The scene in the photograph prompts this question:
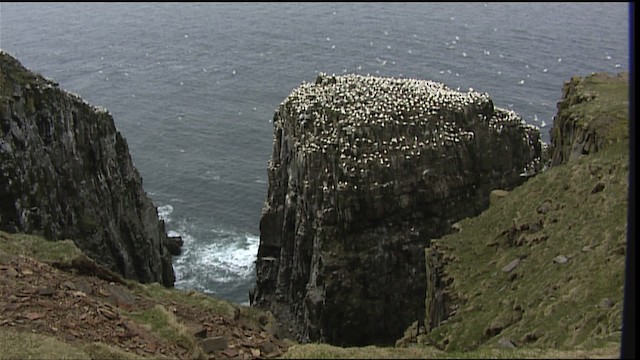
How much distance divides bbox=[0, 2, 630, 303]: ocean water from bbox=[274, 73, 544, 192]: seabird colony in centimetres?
2226

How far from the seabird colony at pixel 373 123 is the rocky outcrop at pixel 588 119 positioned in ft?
46.1

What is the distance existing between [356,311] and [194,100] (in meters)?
72.7

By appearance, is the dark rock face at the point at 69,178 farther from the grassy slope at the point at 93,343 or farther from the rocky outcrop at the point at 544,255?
the rocky outcrop at the point at 544,255

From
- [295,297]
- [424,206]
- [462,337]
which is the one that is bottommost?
[295,297]

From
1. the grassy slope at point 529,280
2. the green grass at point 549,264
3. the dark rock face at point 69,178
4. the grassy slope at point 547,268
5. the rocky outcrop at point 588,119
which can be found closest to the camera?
the grassy slope at point 547,268

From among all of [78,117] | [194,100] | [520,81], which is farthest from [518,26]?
[78,117]

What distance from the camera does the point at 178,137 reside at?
11312 cm

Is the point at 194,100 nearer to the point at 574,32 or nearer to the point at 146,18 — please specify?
the point at 146,18

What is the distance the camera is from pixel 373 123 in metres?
66.2

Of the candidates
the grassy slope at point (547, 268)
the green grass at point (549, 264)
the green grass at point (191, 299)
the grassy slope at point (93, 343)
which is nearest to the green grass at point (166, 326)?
the grassy slope at point (93, 343)

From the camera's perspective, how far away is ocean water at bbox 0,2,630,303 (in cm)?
9569

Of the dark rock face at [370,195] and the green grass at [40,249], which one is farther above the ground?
the green grass at [40,249]

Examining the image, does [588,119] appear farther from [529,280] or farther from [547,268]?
[529,280]

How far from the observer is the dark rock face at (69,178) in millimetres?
49094
